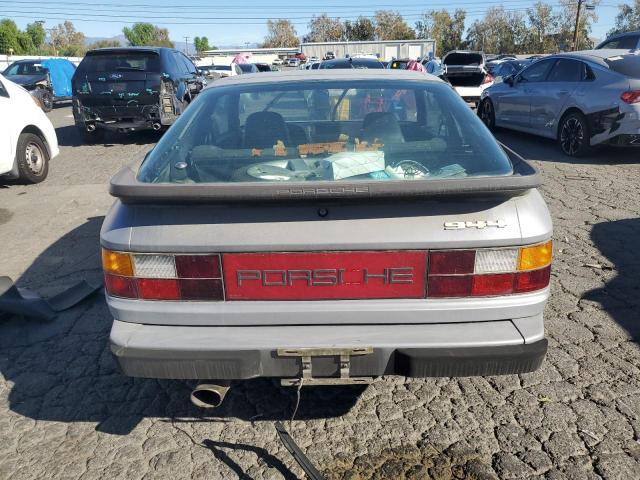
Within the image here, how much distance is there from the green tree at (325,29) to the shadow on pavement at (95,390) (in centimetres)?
9256

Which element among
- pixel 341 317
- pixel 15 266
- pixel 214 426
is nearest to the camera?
pixel 341 317

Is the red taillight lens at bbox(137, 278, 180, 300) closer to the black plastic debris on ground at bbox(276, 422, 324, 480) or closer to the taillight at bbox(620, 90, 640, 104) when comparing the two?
the black plastic debris on ground at bbox(276, 422, 324, 480)

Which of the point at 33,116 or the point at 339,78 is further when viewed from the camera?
the point at 33,116

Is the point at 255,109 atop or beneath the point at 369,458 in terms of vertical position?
atop

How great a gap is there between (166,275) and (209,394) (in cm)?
57

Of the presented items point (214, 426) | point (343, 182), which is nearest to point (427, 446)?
point (214, 426)

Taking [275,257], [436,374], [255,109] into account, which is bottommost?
[436,374]

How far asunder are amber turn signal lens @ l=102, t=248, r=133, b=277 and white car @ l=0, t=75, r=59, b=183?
554 centimetres

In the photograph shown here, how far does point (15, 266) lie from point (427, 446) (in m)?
3.93

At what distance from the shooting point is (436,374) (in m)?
2.16

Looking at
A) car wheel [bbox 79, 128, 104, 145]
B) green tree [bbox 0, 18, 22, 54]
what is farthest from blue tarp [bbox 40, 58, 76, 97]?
green tree [bbox 0, 18, 22, 54]

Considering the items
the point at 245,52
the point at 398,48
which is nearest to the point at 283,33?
the point at 245,52

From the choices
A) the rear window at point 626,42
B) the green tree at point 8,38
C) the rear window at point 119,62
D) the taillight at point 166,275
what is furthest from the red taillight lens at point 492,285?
the green tree at point 8,38

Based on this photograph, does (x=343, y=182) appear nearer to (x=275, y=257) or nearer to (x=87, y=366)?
(x=275, y=257)
